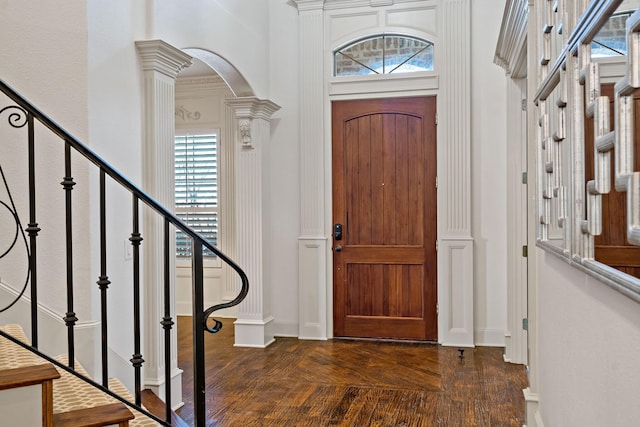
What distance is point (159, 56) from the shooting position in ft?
10.7

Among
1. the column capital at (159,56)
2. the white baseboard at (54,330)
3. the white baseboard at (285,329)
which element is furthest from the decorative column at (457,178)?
the white baseboard at (54,330)

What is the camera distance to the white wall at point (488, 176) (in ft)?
15.9

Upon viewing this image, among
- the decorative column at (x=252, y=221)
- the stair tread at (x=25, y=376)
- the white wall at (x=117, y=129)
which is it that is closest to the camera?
the stair tread at (x=25, y=376)

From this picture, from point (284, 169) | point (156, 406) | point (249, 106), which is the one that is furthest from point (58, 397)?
point (284, 169)

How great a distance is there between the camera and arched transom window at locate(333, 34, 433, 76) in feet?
16.6

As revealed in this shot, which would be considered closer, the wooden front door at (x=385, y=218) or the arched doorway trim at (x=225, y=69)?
the arched doorway trim at (x=225, y=69)

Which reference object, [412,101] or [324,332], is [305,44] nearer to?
[412,101]

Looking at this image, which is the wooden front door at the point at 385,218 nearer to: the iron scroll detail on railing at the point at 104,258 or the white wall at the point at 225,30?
the white wall at the point at 225,30

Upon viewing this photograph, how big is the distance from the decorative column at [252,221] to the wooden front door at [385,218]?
2.25 feet

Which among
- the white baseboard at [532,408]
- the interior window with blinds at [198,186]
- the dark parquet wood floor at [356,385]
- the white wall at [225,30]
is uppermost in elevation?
the white wall at [225,30]

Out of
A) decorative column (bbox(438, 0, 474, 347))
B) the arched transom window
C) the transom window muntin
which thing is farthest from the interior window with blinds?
the transom window muntin

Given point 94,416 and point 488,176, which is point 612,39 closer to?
point 94,416

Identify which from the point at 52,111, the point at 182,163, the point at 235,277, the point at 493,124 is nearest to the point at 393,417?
the point at 52,111

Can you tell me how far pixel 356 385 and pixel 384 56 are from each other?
300 centimetres
